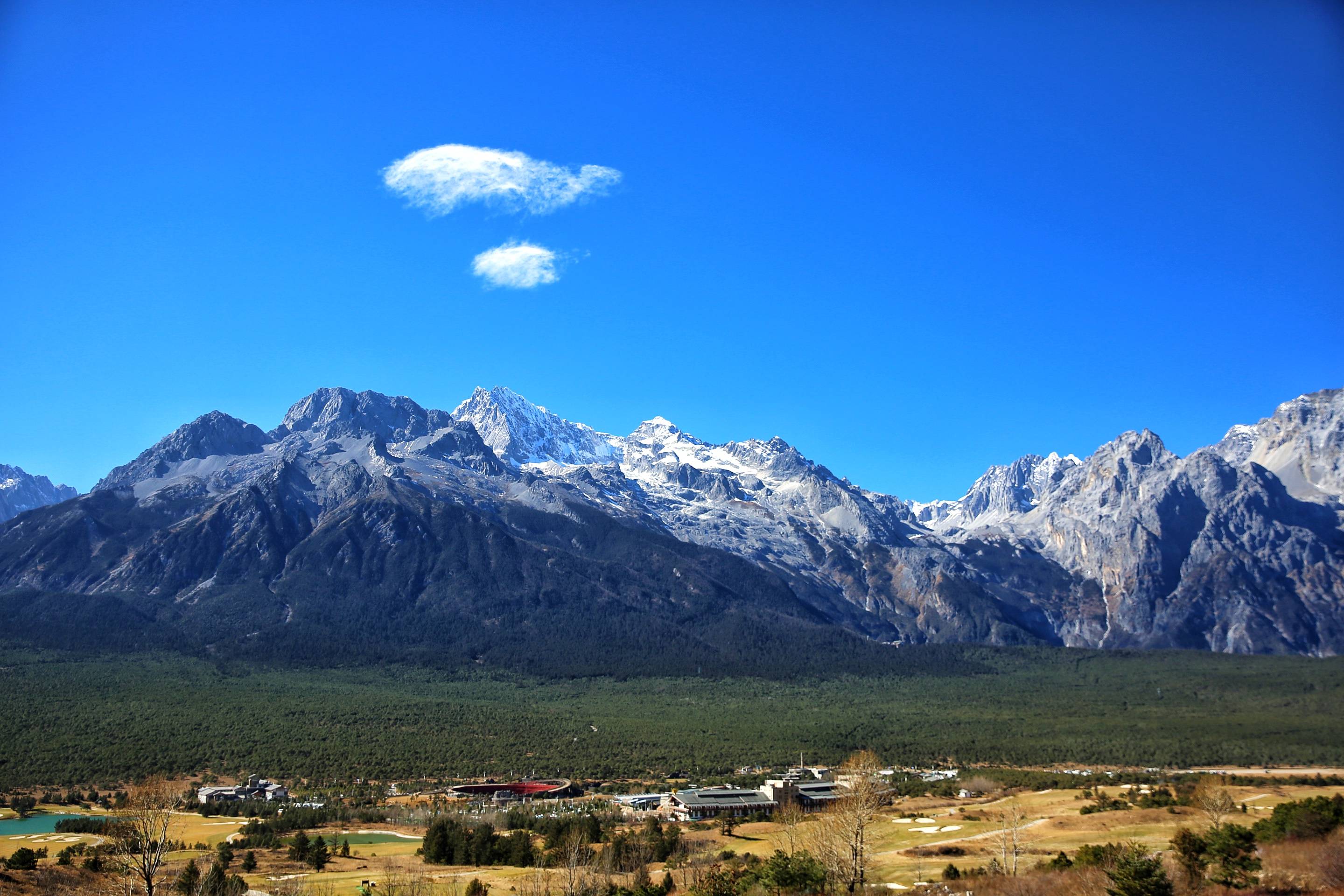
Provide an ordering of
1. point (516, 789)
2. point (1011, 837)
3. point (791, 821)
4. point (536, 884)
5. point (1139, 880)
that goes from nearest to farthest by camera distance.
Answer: point (1139, 880) → point (536, 884) → point (1011, 837) → point (791, 821) → point (516, 789)

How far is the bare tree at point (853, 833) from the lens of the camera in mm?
66000

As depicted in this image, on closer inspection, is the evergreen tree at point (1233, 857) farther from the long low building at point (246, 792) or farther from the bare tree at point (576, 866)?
the long low building at point (246, 792)

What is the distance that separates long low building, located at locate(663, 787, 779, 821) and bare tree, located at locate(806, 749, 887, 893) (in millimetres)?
40956

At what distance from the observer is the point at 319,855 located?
78562mm

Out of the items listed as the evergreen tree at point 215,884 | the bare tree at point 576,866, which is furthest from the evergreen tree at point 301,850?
the bare tree at point 576,866

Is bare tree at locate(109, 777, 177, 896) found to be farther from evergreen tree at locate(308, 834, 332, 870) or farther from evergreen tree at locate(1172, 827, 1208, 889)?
evergreen tree at locate(1172, 827, 1208, 889)

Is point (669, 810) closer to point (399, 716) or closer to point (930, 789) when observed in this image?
point (930, 789)

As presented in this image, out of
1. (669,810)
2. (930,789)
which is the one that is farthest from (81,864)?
(930,789)

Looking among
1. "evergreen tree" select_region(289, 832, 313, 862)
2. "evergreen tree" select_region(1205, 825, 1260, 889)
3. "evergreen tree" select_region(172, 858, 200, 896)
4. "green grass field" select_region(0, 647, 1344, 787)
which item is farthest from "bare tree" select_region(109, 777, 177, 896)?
"green grass field" select_region(0, 647, 1344, 787)

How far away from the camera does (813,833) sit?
75.5 meters

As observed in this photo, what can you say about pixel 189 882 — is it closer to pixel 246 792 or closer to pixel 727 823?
pixel 727 823

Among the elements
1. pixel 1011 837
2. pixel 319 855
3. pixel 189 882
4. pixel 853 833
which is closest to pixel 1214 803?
pixel 1011 837

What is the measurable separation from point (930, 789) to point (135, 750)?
361 ft

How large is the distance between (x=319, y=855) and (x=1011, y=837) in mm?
58327
